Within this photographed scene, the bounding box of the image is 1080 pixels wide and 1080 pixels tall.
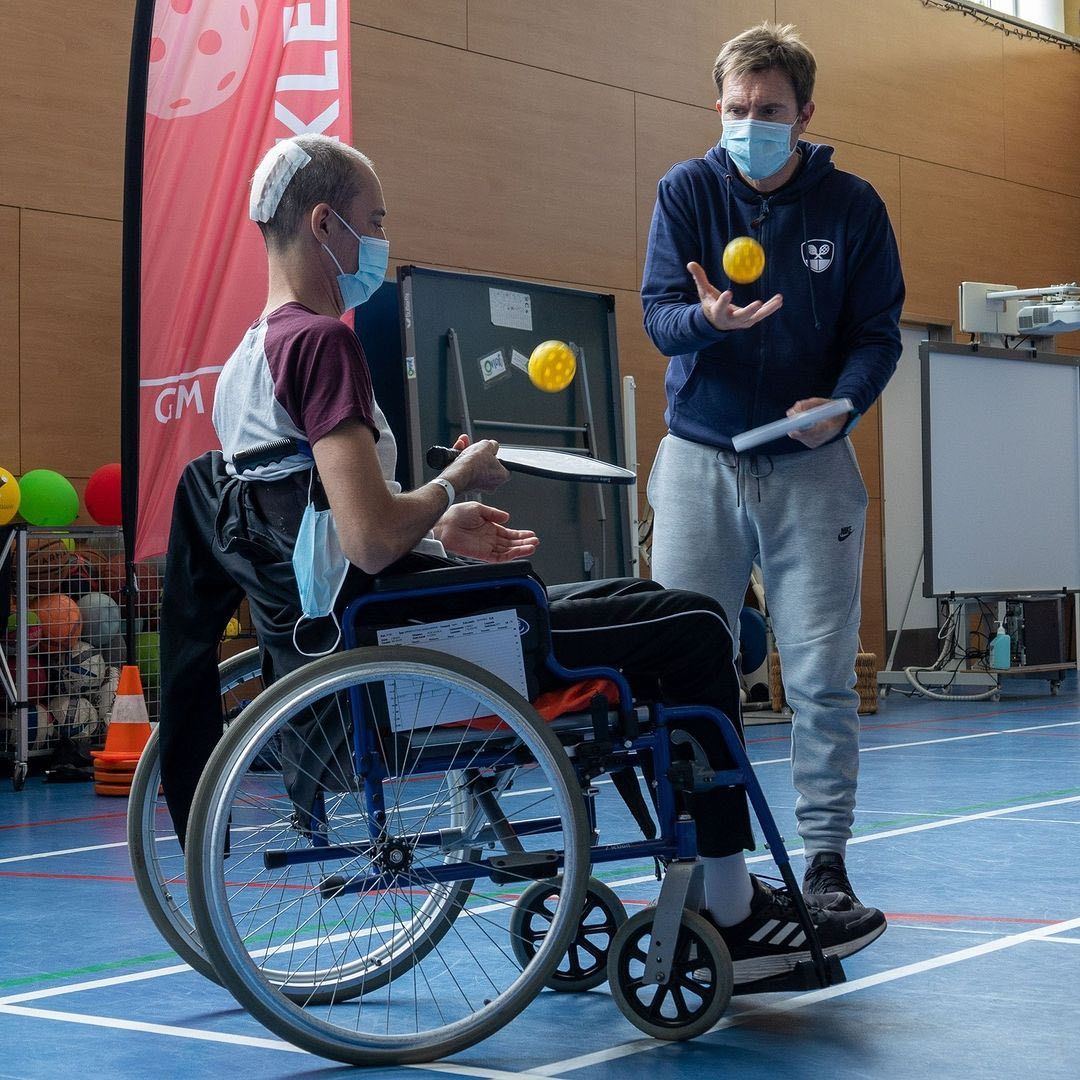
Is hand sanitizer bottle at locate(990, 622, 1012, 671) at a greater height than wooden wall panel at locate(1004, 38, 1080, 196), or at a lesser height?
lesser

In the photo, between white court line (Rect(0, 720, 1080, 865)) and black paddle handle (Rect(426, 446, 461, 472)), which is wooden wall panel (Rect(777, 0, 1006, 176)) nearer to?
white court line (Rect(0, 720, 1080, 865))

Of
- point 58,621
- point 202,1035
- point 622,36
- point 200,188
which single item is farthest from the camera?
point 622,36

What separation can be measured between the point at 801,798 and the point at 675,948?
538mm

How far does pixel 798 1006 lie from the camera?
84.8 inches

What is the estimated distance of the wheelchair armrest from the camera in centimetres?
185

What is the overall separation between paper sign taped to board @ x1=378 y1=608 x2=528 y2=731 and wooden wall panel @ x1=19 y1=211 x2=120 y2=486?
426 centimetres

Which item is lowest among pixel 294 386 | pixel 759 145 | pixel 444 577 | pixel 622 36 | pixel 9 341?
pixel 444 577

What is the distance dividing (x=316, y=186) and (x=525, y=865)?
87 centimetres

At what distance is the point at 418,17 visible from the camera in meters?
7.18

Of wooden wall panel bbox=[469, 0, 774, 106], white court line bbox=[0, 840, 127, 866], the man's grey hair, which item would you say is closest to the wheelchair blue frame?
the man's grey hair

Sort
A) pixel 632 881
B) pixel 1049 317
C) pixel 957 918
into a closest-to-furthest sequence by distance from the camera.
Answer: pixel 957 918 < pixel 632 881 < pixel 1049 317

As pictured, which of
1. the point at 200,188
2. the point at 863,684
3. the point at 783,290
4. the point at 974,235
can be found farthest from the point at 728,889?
the point at 974,235

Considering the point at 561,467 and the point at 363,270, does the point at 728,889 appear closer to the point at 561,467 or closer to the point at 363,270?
the point at 561,467

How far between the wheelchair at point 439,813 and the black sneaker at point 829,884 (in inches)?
7.8
